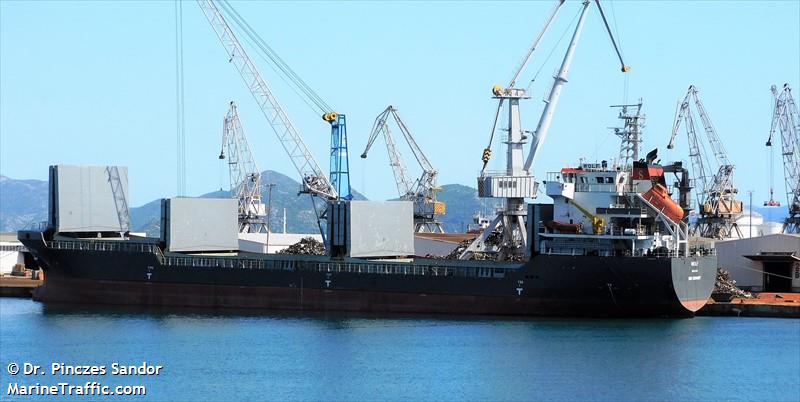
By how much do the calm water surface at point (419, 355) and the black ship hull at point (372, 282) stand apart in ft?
3.69

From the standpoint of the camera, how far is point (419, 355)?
49.3m

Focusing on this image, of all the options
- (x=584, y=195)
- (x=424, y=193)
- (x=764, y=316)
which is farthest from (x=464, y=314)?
(x=424, y=193)

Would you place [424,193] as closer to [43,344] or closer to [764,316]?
[764,316]

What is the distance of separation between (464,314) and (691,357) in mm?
13508

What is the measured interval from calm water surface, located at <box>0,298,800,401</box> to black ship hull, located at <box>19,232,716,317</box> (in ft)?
3.69

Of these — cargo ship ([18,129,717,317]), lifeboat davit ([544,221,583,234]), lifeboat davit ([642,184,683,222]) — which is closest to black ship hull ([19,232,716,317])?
cargo ship ([18,129,717,317])

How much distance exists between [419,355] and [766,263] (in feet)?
85.2

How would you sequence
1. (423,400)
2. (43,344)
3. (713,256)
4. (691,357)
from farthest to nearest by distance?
(713,256)
(43,344)
(691,357)
(423,400)

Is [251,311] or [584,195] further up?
[584,195]

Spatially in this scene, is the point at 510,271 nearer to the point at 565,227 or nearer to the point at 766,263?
the point at 565,227

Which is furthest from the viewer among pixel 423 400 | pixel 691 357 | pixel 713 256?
pixel 713 256

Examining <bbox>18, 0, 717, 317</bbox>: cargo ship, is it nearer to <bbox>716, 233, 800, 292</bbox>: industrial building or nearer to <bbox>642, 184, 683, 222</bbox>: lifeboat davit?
<bbox>642, 184, 683, 222</bbox>: lifeboat davit

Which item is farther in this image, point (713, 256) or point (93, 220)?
point (93, 220)

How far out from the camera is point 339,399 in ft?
138
